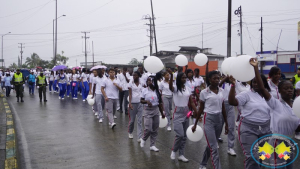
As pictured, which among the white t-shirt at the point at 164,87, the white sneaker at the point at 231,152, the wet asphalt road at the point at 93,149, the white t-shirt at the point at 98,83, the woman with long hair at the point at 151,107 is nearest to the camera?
the wet asphalt road at the point at 93,149

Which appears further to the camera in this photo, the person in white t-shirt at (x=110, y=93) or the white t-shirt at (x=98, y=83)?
the white t-shirt at (x=98, y=83)

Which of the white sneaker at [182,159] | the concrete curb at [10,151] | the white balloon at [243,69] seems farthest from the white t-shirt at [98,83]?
the white balloon at [243,69]

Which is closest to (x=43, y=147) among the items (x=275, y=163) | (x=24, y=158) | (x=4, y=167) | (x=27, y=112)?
(x=24, y=158)

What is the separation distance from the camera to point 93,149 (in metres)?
6.63

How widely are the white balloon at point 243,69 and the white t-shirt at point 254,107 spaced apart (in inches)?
16.8

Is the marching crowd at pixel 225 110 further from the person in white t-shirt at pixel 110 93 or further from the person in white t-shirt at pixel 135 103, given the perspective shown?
the person in white t-shirt at pixel 110 93

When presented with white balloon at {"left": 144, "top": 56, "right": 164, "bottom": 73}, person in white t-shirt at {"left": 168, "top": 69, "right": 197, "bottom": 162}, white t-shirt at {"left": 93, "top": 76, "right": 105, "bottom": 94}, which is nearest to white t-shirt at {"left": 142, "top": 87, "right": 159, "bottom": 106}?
white balloon at {"left": 144, "top": 56, "right": 164, "bottom": 73}

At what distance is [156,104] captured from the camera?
21.2 ft

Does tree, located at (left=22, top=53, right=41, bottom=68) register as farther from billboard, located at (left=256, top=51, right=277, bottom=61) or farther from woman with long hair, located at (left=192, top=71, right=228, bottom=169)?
woman with long hair, located at (left=192, top=71, right=228, bottom=169)

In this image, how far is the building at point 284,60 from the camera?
23.8m

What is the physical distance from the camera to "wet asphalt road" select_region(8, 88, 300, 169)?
559 cm

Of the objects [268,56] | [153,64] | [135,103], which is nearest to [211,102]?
[153,64]

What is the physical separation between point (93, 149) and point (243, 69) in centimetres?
418

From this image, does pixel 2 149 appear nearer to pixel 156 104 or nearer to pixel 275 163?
pixel 156 104
